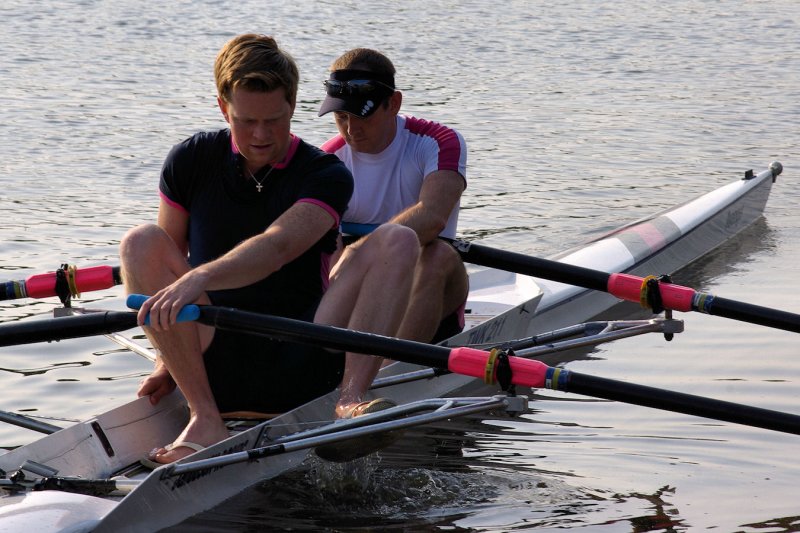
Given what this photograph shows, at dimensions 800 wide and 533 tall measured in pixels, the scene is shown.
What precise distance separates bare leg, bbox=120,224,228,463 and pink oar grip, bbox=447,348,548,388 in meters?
0.96

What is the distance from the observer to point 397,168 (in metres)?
5.90

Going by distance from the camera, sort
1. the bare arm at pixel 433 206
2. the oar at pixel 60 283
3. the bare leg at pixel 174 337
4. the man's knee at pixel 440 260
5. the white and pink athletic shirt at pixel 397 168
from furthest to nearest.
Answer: the white and pink athletic shirt at pixel 397 168 → the man's knee at pixel 440 260 → the bare arm at pixel 433 206 → the oar at pixel 60 283 → the bare leg at pixel 174 337

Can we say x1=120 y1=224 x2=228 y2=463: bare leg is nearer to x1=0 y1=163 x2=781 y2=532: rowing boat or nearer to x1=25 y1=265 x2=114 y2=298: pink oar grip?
x1=0 y1=163 x2=781 y2=532: rowing boat

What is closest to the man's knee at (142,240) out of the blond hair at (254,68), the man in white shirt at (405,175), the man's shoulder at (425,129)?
the blond hair at (254,68)

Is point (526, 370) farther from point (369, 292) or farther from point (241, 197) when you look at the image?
point (241, 197)

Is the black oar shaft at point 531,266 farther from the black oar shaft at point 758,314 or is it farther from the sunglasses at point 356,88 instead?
the sunglasses at point 356,88

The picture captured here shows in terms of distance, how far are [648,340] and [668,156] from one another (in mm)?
6156

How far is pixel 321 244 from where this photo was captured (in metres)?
4.79

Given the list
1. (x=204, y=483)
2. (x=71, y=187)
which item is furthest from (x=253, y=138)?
(x=71, y=187)

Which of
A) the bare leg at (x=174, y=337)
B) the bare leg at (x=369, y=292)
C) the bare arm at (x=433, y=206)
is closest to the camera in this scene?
the bare leg at (x=174, y=337)

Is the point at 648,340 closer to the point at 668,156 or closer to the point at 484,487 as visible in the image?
the point at 484,487

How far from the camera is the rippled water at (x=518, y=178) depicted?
4902 millimetres

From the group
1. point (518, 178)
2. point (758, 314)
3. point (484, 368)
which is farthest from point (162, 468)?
point (518, 178)

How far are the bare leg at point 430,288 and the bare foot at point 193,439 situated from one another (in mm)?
1306
